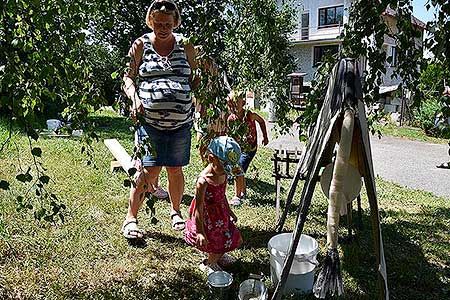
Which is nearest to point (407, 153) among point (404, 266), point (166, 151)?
point (404, 266)

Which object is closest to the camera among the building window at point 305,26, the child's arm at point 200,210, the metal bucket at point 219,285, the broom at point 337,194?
the broom at point 337,194

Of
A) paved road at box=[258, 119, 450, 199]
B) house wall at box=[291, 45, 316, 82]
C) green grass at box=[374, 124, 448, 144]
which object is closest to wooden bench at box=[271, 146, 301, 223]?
paved road at box=[258, 119, 450, 199]

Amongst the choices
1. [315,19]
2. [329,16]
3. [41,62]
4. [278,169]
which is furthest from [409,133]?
[41,62]

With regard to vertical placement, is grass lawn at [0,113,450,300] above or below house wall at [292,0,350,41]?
below

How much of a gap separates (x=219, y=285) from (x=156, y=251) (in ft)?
2.50

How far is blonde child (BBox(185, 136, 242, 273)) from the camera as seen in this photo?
2.35m

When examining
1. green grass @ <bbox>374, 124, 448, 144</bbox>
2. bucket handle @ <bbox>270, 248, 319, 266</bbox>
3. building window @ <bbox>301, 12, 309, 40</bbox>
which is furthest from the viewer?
building window @ <bbox>301, 12, 309, 40</bbox>

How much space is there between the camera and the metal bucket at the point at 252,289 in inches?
86.5

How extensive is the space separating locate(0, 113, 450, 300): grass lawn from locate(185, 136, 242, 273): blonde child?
0.19 m

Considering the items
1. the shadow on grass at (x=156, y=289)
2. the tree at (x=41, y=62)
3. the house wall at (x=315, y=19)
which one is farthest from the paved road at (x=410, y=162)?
the house wall at (x=315, y=19)

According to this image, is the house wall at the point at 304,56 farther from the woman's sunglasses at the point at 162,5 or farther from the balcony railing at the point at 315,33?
the woman's sunglasses at the point at 162,5

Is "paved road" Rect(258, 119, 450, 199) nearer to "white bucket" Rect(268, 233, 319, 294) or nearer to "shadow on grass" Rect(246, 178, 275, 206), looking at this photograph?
"shadow on grass" Rect(246, 178, 275, 206)

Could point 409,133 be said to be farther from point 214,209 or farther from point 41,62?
point 41,62

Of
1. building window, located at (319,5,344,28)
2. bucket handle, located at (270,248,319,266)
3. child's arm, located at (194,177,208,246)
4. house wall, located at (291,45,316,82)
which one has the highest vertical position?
building window, located at (319,5,344,28)
